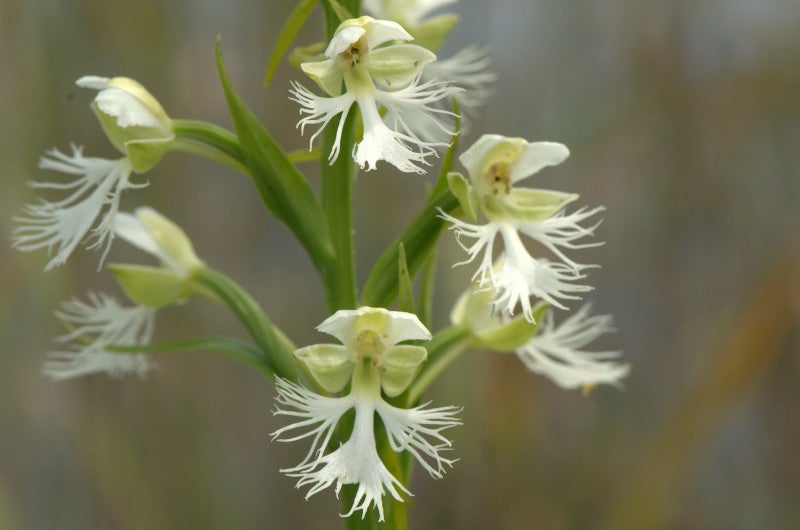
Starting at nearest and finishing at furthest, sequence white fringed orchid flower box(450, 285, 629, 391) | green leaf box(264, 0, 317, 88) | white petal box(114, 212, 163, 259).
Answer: green leaf box(264, 0, 317, 88) < white fringed orchid flower box(450, 285, 629, 391) < white petal box(114, 212, 163, 259)

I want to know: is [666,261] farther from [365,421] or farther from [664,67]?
[365,421]

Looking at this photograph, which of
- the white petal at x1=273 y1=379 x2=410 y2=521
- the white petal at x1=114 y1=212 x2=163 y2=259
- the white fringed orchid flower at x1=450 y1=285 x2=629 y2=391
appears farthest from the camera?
the white petal at x1=114 y1=212 x2=163 y2=259

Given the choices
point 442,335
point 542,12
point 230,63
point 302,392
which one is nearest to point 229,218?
point 230,63

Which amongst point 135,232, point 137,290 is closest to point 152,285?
point 137,290

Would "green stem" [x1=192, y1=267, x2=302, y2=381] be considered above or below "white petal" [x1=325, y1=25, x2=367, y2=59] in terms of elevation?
below

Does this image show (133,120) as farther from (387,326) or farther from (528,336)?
(528,336)

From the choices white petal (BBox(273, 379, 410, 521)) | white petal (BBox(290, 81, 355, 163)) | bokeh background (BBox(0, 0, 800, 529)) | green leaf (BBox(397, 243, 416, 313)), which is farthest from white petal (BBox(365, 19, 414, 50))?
bokeh background (BBox(0, 0, 800, 529))

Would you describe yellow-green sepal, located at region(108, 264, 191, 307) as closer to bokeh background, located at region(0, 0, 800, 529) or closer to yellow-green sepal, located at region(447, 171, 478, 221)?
yellow-green sepal, located at region(447, 171, 478, 221)
